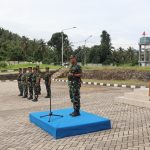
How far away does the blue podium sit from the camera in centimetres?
802

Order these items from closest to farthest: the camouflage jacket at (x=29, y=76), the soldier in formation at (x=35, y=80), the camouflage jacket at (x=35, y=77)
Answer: the soldier in formation at (x=35, y=80), the camouflage jacket at (x=35, y=77), the camouflage jacket at (x=29, y=76)

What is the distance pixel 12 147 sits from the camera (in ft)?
24.2

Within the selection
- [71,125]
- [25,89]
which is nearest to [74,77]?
[71,125]

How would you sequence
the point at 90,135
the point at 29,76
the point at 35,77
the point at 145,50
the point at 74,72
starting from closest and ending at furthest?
the point at 90,135
the point at 74,72
the point at 35,77
the point at 29,76
the point at 145,50

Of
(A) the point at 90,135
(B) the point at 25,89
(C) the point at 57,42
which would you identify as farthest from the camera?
(C) the point at 57,42

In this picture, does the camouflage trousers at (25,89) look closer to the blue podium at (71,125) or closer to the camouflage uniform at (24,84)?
the camouflage uniform at (24,84)

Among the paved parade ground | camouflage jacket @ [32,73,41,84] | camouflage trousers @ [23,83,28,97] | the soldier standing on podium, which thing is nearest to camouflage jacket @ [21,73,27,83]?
camouflage trousers @ [23,83,28,97]

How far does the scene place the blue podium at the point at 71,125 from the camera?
26.3 ft

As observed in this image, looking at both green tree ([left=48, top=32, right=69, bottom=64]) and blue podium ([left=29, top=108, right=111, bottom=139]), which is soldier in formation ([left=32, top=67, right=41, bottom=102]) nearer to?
blue podium ([left=29, top=108, right=111, bottom=139])

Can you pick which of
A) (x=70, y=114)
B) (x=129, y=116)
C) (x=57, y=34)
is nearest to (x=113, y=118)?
(x=129, y=116)

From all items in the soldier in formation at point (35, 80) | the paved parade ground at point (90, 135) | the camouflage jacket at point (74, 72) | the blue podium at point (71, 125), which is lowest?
the paved parade ground at point (90, 135)

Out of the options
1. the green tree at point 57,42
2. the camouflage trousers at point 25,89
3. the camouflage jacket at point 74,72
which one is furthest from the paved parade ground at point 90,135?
the green tree at point 57,42

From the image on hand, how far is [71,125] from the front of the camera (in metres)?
8.16

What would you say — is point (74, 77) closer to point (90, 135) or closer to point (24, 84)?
point (90, 135)
